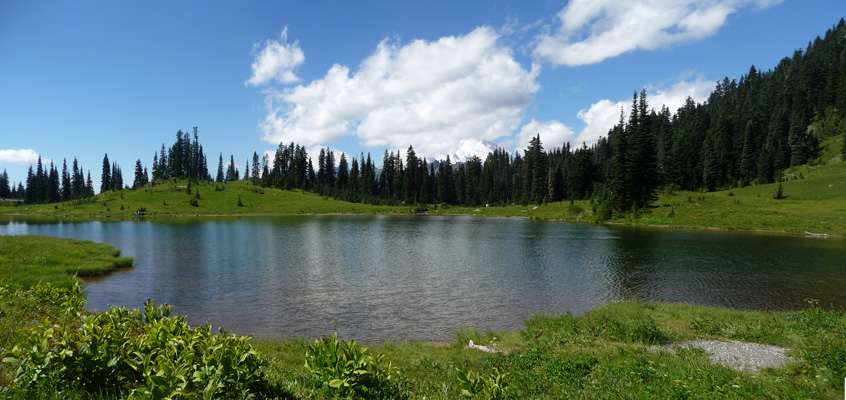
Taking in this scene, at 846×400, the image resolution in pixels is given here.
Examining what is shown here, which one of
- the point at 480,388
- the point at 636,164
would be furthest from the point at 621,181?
the point at 480,388

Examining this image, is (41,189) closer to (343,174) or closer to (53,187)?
(53,187)

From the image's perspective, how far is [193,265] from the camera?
34219 mm

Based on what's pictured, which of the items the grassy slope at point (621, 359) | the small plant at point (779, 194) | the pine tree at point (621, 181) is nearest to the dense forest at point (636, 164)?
the pine tree at point (621, 181)

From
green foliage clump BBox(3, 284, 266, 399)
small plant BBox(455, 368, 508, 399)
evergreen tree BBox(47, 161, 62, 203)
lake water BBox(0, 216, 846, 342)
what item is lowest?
lake water BBox(0, 216, 846, 342)

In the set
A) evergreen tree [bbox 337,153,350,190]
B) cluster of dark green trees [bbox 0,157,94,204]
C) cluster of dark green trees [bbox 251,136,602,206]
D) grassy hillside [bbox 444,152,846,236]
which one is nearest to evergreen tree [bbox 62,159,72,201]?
cluster of dark green trees [bbox 0,157,94,204]

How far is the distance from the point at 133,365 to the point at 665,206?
95854 mm

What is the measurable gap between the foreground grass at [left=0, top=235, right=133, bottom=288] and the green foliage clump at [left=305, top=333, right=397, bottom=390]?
73.0 ft

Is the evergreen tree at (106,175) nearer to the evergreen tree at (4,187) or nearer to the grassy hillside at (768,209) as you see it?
the evergreen tree at (4,187)

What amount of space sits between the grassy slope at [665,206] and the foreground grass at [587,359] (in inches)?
2423

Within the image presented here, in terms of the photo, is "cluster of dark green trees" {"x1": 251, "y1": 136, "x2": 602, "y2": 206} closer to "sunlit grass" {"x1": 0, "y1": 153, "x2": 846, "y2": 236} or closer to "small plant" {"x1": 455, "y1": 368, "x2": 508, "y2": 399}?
"sunlit grass" {"x1": 0, "y1": 153, "x2": 846, "y2": 236}

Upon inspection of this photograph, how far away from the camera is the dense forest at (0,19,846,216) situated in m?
92.8

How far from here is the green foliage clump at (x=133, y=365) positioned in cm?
547

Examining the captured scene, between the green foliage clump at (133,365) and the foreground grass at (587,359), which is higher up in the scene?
the green foliage clump at (133,365)

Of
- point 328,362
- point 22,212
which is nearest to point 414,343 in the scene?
point 328,362
